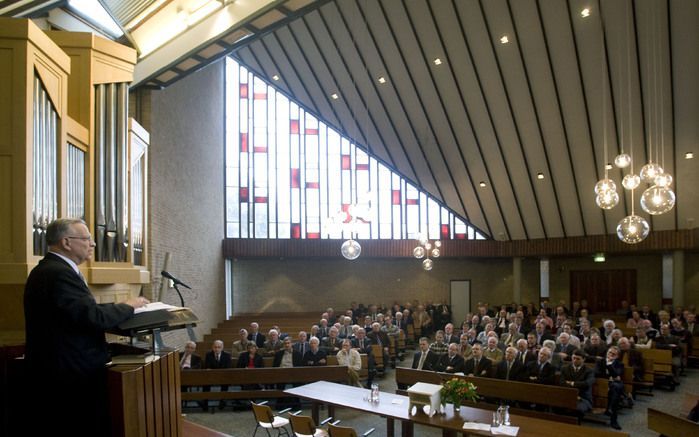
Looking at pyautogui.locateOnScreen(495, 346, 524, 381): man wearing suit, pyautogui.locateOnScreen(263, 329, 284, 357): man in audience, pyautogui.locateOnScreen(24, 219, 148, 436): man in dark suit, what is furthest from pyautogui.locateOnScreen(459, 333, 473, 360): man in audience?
pyautogui.locateOnScreen(24, 219, 148, 436): man in dark suit

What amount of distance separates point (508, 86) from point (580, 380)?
6.70m

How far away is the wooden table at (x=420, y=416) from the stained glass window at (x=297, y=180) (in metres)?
11.1

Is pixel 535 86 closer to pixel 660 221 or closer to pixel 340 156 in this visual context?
pixel 660 221

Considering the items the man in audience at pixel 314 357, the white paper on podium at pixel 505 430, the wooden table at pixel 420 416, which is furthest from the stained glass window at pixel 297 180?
the white paper on podium at pixel 505 430

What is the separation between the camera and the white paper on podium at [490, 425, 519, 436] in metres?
4.63

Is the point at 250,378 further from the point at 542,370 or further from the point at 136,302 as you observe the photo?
the point at 136,302

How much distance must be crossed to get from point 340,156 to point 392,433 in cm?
1253

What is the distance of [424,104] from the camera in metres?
13.4

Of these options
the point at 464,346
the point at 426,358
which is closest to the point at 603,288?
the point at 464,346

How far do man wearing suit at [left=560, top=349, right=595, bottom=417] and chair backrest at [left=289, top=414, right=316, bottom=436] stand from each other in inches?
144

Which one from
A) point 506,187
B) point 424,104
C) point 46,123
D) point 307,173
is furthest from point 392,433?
point 307,173

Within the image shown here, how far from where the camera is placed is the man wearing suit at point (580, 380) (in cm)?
704

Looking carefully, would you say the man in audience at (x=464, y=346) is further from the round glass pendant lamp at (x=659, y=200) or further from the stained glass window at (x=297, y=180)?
the stained glass window at (x=297, y=180)

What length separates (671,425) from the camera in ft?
15.5
